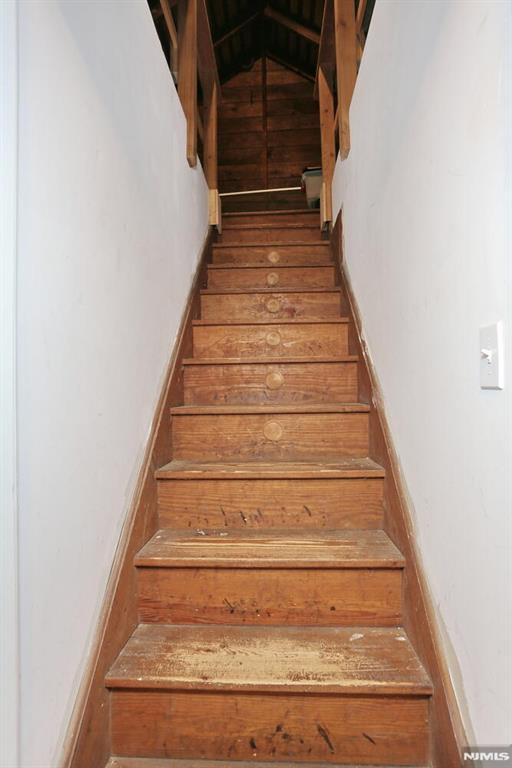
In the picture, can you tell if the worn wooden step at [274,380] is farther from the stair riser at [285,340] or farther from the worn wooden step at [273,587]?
the worn wooden step at [273,587]

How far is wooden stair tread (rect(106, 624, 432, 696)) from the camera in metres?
0.80

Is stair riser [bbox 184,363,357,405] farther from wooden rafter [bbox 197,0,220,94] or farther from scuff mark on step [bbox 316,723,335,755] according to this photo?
wooden rafter [bbox 197,0,220,94]

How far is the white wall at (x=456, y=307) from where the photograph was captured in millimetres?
607

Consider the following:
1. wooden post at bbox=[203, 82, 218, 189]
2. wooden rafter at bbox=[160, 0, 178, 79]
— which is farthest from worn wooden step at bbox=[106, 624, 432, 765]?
Answer: wooden post at bbox=[203, 82, 218, 189]

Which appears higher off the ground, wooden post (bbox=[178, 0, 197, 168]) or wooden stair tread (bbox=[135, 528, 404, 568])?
wooden post (bbox=[178, 0, 197, 168])

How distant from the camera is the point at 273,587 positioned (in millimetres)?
996

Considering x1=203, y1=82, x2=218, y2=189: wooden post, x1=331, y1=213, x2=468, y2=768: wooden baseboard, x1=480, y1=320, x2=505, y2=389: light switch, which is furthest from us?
x1=203, y1=82, x2=218, y2=189: wooden post

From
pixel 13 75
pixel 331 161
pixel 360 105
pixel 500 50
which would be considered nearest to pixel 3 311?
pixel 13 75

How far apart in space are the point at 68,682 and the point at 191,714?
0.27m

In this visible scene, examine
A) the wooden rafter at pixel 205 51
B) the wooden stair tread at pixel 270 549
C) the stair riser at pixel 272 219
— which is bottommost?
the wooden stair tread at pixel 270 549

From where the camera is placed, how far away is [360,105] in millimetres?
1605

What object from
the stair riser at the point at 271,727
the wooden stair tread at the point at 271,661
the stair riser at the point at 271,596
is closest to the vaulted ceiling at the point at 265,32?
the stair riser at the point at 271,596

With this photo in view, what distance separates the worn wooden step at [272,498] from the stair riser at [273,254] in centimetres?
157

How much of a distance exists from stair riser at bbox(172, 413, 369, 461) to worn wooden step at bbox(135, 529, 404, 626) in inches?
16.1
